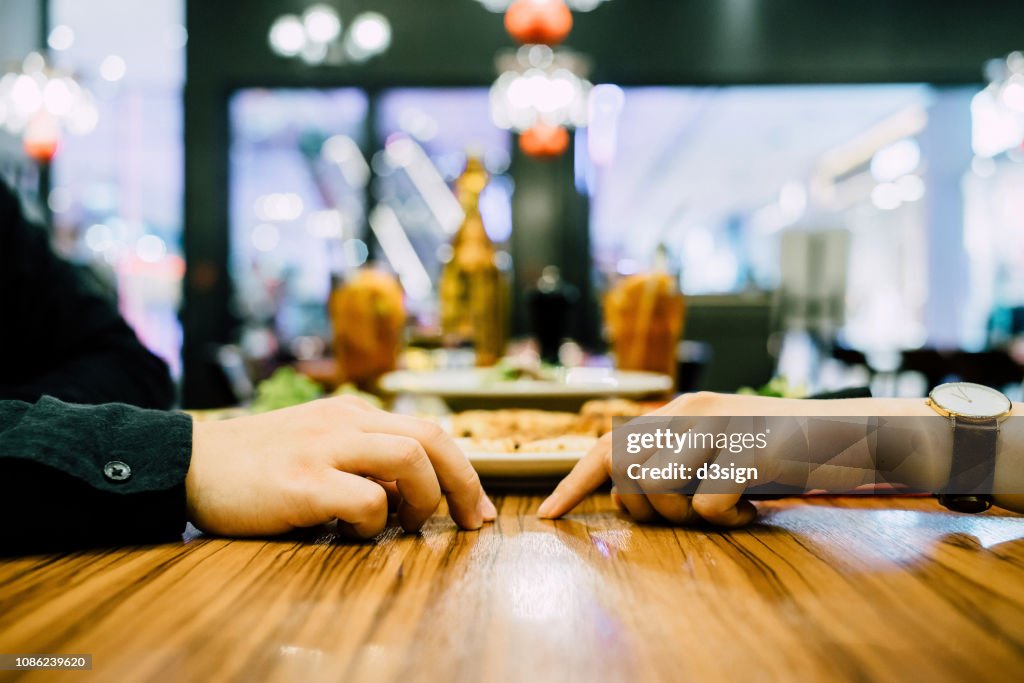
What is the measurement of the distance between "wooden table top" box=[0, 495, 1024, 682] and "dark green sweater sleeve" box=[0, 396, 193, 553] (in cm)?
3

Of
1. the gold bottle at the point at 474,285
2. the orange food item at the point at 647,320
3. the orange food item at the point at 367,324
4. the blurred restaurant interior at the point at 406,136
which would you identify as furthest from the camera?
the blurred restaurant interior at the point at 406,136

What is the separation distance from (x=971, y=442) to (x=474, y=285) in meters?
1.32

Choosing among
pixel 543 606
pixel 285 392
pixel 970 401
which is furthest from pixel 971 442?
pixel 285 392

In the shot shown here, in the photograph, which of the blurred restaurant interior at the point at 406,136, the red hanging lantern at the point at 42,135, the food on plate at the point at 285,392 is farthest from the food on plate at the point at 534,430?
the red hanging lantern at the point at 42,135

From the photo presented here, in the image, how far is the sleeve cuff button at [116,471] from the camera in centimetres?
58

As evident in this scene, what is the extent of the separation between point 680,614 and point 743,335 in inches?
142

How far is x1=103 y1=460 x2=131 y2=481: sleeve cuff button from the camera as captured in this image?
0.58 metres

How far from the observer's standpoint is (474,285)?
1.87 m

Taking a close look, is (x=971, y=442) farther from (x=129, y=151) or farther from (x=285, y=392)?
(x=129, y=151)

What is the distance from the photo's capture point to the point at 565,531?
629 millimetres

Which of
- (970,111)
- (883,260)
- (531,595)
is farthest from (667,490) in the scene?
(883,260)

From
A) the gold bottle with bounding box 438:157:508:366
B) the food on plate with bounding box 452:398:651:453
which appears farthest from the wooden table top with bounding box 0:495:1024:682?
the gold bottle with bounding box 438:157:508:366

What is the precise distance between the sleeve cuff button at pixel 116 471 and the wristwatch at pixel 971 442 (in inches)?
25.9

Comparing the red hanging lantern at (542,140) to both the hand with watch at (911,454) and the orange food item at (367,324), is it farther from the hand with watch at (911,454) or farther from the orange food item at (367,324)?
the hand with watch at (911,454)
